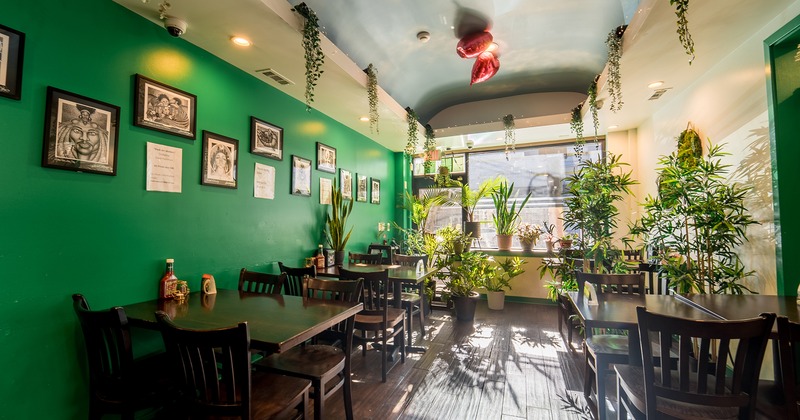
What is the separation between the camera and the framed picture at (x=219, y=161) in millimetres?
2564

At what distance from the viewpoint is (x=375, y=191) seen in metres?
5.25

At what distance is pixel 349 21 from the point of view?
2.98m

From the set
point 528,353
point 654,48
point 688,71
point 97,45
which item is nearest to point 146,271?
point 97,45

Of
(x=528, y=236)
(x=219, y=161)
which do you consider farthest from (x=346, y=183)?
(x=528, y=236)

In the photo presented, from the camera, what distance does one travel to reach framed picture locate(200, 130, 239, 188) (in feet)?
8.41

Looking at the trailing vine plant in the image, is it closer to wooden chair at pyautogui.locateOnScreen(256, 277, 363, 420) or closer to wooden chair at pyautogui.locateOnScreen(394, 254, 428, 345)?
wooden chair at pyautogui.locateOnScreen(394, 254, 428, 345)

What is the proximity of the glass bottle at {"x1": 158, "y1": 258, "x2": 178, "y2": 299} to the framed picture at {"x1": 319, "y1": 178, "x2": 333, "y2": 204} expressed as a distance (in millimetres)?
1892

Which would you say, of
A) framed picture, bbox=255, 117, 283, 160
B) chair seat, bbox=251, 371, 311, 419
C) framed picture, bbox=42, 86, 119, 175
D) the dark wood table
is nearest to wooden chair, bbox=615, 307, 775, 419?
the dark wood table

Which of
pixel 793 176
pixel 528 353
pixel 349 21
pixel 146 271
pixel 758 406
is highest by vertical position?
pixel 349 21

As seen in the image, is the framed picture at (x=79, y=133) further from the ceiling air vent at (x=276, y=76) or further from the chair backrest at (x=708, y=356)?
the chair backrest at (x=708, y=356)

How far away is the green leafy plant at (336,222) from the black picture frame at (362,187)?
554 millimetres

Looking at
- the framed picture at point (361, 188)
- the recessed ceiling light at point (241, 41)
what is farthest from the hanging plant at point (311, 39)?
the framed picture at point (361, 188)

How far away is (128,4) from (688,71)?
14.7ft

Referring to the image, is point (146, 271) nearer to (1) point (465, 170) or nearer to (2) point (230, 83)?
(2) point (230, 83)
